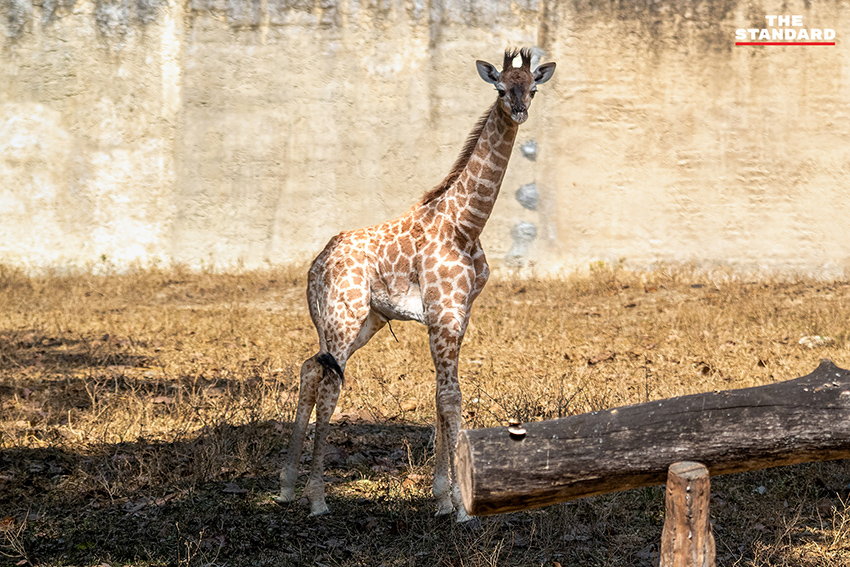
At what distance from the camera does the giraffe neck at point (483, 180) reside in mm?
5539

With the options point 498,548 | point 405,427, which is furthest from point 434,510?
point 405,427

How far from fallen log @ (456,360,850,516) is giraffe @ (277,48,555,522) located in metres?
1.85

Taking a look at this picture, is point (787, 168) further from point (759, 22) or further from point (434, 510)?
point (434, 510)

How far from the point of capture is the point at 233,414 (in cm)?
672

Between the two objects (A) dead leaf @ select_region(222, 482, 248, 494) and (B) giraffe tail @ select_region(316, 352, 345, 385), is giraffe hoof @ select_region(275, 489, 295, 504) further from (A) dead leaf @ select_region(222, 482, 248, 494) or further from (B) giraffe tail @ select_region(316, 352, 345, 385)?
(B) giraffe tail @ select_region(316, 352, 345, 385)

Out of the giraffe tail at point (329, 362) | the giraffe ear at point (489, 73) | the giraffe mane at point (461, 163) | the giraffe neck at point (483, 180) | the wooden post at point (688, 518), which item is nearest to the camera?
the wooden post at point (688, 518)

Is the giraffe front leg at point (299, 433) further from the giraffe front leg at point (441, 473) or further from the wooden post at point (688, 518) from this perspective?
the wooden post at point (688, 518)

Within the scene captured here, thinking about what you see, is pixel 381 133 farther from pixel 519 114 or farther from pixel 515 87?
pixel 519 114

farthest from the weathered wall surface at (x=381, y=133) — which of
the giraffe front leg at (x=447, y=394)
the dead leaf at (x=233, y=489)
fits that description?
the giraffe front leg at (x=447, y=394)

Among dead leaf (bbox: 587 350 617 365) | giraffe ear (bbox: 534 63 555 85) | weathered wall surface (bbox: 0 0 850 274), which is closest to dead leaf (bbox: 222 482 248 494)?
giraffe ear (bbox: 534 63 555 85)

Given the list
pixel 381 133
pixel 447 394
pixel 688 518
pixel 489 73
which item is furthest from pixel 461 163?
pixel 381 133

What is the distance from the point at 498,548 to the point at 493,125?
274 centimetres

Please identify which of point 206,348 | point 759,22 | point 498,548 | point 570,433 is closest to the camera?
point 570,433

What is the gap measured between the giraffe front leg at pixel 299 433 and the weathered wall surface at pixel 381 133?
27.6 feet
